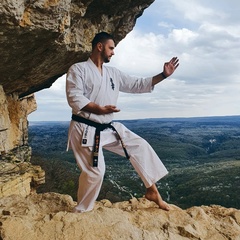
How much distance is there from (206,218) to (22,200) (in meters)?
2.66

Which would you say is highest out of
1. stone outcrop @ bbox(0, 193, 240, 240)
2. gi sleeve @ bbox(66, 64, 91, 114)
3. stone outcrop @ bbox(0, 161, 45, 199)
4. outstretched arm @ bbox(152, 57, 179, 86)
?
outstretched arm @ bbox(152, 57, 179, 86)

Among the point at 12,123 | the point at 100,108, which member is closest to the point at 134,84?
the point at 100,108

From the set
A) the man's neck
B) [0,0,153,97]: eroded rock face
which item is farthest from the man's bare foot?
[0,0,153,97]: eroded rock face

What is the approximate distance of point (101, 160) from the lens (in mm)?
4215

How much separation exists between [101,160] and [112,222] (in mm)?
718

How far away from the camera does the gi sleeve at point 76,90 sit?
402 centimetres

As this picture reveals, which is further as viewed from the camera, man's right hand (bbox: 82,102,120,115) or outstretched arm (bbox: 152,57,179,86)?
outstretched arm (bbox: 152,57,179,86)

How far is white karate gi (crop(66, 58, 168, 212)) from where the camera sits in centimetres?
415

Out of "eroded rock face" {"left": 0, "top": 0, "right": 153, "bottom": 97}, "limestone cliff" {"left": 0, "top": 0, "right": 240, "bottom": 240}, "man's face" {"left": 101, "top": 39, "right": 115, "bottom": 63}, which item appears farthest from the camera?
"eroded rock face" {"left": 0, "top": 0, "right": 153, "bottom": 97}

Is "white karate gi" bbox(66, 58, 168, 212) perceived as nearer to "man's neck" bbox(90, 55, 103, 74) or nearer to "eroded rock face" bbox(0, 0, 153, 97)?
"man's neck" bbox(90, 55, 103, 74)

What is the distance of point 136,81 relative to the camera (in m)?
4.82

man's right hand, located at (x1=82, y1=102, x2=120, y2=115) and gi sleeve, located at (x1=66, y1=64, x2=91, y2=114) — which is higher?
gi sleeve, located at (x1=66, y1=64, x2=91, y2=114)

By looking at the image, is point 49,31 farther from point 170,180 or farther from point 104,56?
point 170,180

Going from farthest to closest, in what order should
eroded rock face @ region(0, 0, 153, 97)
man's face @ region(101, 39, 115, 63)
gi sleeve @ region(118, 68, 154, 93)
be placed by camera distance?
eroded rock face @ region(0, 0, 153, 97)
gi sleeve @ region(118, 68, 154, 93)
man's face @ region(101, 39, 115, 63)
